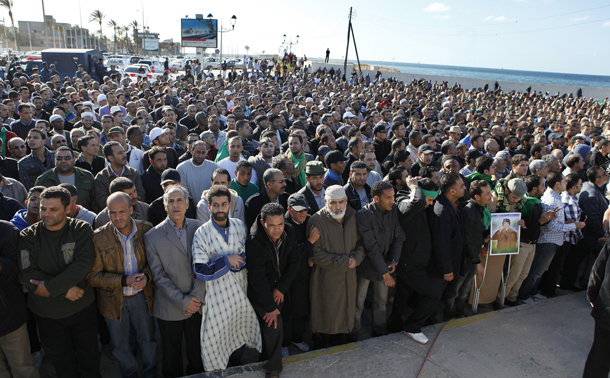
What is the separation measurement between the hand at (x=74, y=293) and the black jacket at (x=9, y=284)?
1.51 feet

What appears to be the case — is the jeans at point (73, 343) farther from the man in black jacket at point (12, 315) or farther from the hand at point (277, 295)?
the hand at point (277, 295)

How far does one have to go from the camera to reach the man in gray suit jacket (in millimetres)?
3221

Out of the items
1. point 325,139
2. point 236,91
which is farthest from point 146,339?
point 236,91

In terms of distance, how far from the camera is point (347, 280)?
3.87 meters

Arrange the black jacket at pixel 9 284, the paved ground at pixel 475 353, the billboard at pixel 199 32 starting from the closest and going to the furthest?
the black jacket at pixel 9 284
the paved ground at pixel 475 353
the billboard at pixel 199 32

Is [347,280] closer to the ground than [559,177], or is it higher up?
closer to the ground

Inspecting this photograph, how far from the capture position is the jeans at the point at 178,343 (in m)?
3.38

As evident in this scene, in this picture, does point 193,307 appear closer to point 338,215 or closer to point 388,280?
point 338,215

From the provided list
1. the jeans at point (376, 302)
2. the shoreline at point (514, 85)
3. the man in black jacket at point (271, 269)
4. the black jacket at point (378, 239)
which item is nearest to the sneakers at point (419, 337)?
the jeans at point (376, 302)

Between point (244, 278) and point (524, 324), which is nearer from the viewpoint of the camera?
point (244, 278)

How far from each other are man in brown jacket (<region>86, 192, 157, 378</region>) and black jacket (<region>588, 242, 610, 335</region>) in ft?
12.9

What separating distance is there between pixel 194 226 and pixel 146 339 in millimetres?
1123

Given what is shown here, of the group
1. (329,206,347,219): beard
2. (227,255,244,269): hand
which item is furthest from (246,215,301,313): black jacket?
(329,206,347,219): beard

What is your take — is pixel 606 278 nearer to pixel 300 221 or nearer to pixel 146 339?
pixel 300 221
